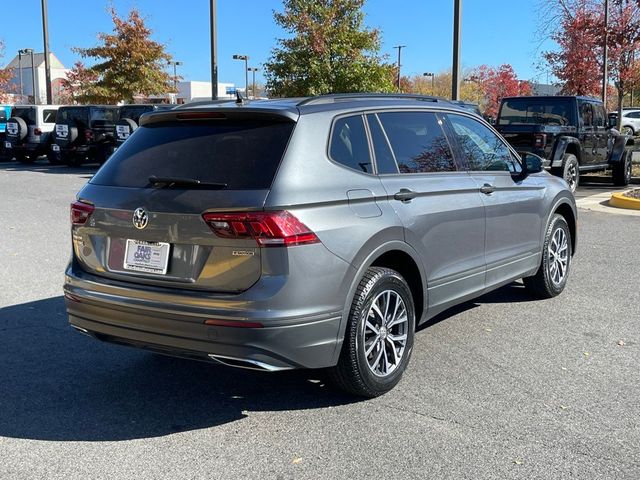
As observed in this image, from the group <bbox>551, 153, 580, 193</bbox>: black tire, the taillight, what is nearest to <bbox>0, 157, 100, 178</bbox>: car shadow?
the taillight

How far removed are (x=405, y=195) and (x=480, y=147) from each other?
1415 millimetres

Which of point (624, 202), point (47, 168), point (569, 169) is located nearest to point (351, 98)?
point (624, 202)

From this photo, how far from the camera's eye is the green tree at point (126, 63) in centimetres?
3119

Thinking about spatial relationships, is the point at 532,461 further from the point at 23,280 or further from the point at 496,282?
the point at 23,280

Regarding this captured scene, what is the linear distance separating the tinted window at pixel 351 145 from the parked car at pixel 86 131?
18915 millimetres

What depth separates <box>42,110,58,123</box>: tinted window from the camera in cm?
2434

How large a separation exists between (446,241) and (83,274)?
7.74 feet

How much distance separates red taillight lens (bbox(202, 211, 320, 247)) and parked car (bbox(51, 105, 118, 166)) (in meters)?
19.4

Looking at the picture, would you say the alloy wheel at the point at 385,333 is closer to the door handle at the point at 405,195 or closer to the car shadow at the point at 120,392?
the car shadow at the point at 120,392

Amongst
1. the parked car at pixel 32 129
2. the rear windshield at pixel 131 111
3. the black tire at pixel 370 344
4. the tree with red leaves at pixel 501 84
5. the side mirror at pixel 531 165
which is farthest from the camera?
the tree with red leaves at pixel 501 84

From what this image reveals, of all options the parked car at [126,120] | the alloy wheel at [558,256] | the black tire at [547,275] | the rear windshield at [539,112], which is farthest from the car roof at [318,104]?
the parked car at [126,120]

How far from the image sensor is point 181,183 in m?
3.86

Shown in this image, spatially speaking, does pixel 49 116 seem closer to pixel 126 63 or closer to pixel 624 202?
pixel 126 63

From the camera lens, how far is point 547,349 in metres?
5.13
